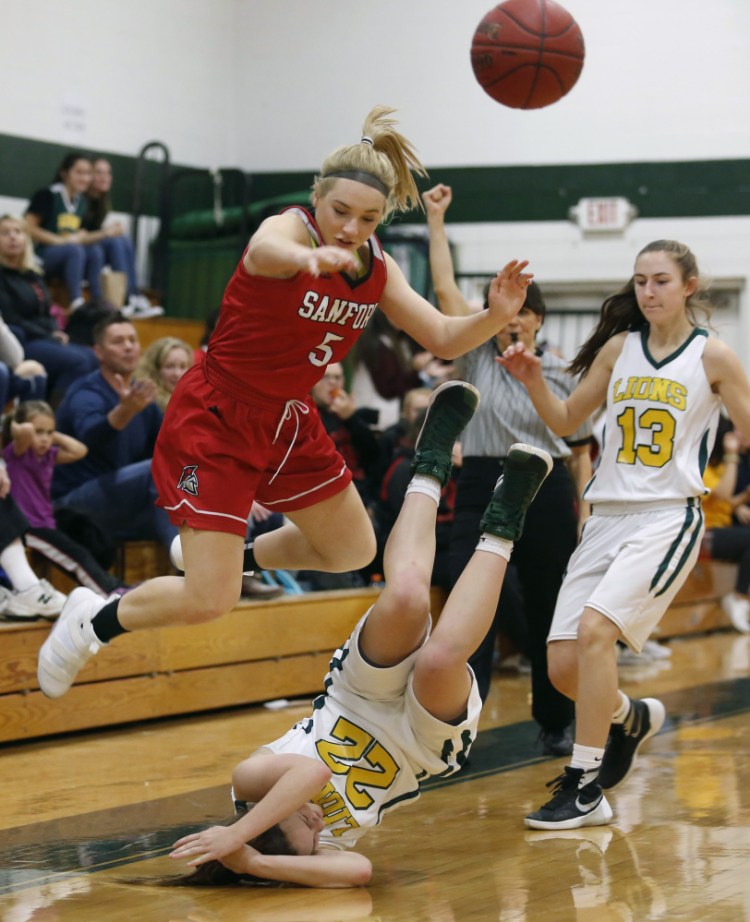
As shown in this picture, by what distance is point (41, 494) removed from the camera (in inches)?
230

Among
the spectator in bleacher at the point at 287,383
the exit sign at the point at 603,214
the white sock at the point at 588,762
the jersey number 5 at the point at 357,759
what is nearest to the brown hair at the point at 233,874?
the jersey number 5 at the point at 357,759

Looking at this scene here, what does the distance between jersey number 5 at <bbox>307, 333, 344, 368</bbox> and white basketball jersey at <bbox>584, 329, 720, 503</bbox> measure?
3.31 feet

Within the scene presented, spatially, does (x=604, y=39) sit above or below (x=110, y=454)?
above

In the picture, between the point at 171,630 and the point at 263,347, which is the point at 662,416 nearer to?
the point at 263,347

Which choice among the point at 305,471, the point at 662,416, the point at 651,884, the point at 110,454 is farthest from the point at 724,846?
the point at 110,454

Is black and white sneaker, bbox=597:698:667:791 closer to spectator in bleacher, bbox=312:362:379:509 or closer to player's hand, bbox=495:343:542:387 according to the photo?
player's hand, bbox=495:343:542:387

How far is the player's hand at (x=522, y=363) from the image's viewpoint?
4211mm

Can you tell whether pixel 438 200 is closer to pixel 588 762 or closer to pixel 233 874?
pixel 588 762

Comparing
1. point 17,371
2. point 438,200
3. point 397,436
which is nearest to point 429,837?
point 438,200

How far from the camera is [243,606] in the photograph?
618 cm

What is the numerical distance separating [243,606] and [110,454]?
96 centimetres

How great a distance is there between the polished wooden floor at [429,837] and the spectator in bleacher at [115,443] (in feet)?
3.05

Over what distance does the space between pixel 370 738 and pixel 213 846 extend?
0.48 meters

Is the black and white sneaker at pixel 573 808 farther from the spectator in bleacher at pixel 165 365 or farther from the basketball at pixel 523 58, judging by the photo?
the spectator in bleacher at pixel 165 365
